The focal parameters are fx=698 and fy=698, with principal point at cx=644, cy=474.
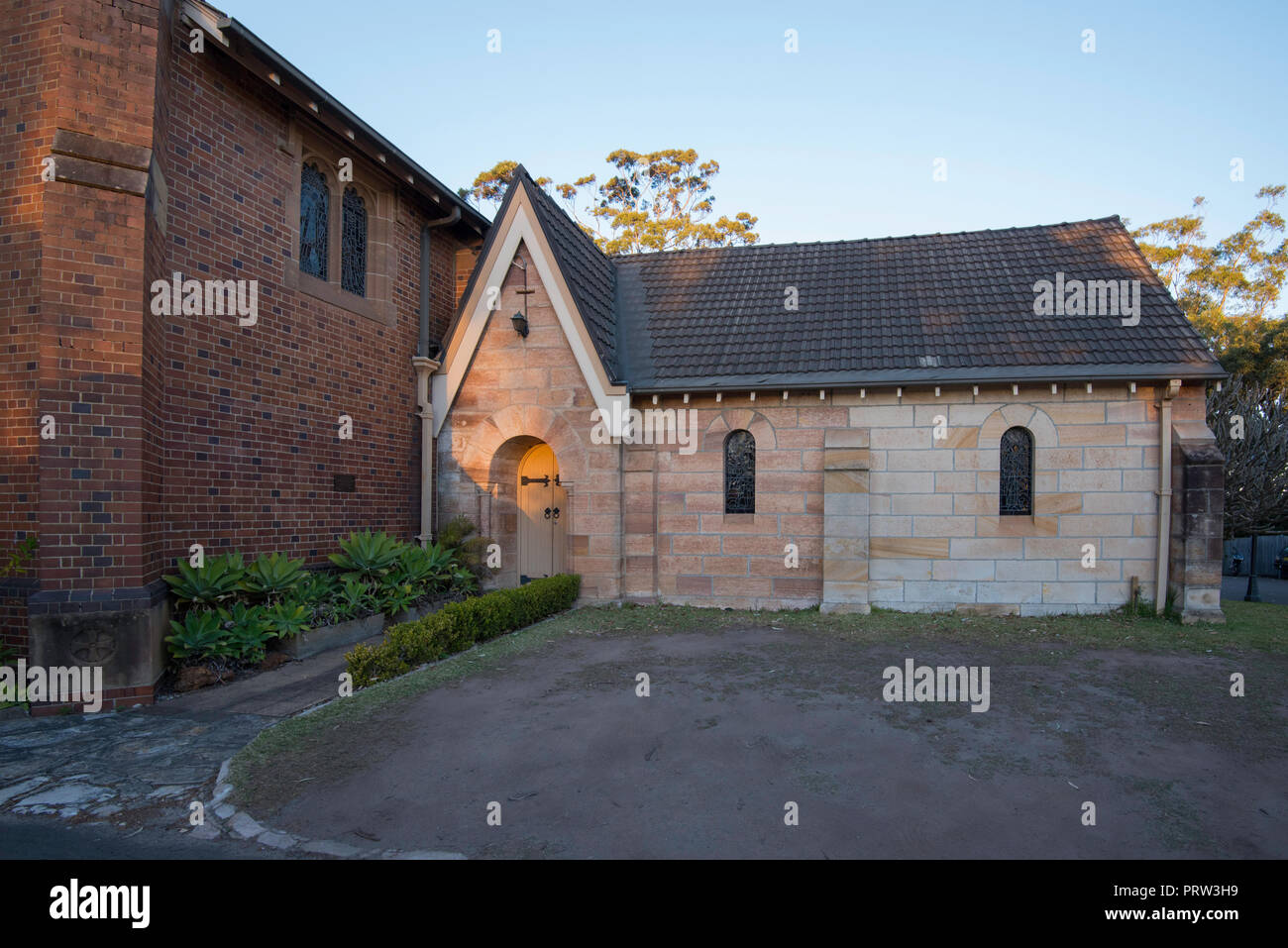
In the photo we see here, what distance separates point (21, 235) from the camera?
24.7 ft

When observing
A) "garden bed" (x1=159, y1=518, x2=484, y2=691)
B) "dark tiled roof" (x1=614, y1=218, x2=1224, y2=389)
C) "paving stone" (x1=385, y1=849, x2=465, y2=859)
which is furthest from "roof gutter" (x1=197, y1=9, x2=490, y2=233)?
"paving stone" (x1=385, y1=849, x2=465, y2=859)

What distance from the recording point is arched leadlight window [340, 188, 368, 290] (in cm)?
1166

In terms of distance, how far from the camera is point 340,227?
37.6 ft

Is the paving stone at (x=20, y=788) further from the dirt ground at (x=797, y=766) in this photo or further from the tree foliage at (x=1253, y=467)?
the tree foliage at (x=1253, y=467)

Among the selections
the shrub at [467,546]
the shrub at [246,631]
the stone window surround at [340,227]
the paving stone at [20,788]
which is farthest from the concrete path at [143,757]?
the stone window surround at [340,227]

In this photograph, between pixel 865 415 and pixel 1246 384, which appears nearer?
pixel 865 415

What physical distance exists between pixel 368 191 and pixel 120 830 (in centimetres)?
1064

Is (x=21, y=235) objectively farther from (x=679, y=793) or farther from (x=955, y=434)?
(x=955, y=434)

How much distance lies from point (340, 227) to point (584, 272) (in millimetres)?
4315

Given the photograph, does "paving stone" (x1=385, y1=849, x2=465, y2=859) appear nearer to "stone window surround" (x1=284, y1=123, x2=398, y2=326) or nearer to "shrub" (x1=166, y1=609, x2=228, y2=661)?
"shrub" (x1=166, y1=609, x2=228, y2=661)

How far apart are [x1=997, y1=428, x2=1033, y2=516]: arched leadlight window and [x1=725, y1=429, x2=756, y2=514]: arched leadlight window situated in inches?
161

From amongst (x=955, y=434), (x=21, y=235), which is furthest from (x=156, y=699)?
(x=955, y=434)

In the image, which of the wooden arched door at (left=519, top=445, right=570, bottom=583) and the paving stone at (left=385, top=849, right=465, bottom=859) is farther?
the wooden arched door at (left=519, top=445, right=570, bottom=583)

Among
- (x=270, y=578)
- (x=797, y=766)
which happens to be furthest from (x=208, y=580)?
(x=797, y=766)
